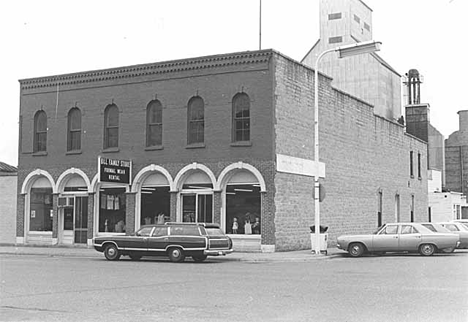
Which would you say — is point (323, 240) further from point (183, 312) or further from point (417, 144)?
point (417, 144)

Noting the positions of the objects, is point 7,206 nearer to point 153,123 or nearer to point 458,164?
point 153,123

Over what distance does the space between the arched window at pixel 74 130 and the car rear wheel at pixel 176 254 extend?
12.7 m

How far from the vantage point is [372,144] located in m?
39.2

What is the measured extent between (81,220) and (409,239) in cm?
1692

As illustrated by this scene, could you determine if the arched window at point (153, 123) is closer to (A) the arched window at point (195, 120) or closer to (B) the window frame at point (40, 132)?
(A) the arched window at point (195, 120)

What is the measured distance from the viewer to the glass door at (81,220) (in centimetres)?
3247

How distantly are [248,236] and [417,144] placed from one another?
24.3m

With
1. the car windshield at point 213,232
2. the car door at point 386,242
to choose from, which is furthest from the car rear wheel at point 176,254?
the car door at point 386,242

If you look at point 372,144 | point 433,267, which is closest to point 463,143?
point 372,144

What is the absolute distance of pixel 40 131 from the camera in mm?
34281

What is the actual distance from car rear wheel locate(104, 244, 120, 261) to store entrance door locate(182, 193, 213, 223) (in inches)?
258

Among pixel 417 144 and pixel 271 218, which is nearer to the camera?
pixel 271 218

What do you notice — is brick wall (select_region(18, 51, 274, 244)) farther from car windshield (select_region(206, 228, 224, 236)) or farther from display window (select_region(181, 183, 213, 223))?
car windshield (select_region(206, 228, 224, 236))

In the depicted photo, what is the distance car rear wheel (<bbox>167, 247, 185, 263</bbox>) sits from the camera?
73.4ft
